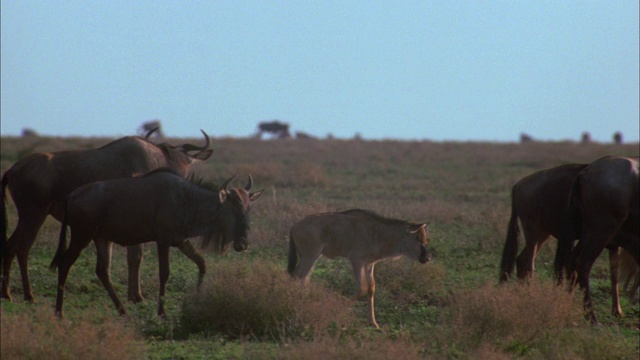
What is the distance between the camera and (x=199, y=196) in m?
9.52

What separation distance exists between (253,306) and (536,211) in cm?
373

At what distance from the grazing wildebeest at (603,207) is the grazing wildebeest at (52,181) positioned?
4271mm

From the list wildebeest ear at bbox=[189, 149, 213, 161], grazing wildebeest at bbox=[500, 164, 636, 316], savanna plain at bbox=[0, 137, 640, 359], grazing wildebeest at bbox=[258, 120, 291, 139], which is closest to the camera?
savanna plain at bbox=[0, 137, 640, 359]

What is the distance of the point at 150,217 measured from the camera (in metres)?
9.27

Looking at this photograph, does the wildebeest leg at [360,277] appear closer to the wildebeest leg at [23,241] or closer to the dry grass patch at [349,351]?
the dry grass patch at [349,351]

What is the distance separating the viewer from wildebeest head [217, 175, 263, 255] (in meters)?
9.51

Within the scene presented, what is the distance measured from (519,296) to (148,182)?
3.70 m

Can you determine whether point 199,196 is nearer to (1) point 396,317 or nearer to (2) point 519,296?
(1) point 396,317

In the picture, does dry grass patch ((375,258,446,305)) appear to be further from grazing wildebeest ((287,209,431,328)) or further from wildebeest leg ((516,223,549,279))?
wildebeest leg ((516,223,549,279))

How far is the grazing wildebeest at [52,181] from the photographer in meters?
10.1

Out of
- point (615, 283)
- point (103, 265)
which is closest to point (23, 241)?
point (103, 265)

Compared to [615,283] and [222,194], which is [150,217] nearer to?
[222,194]

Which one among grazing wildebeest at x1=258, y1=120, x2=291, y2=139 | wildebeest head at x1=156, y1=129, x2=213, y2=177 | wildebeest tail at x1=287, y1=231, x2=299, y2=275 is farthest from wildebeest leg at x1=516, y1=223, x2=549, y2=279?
grazing wildebeest at x1=258, y1=120, x2=291, y2=139

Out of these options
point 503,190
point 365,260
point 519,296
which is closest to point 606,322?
point 519,296
